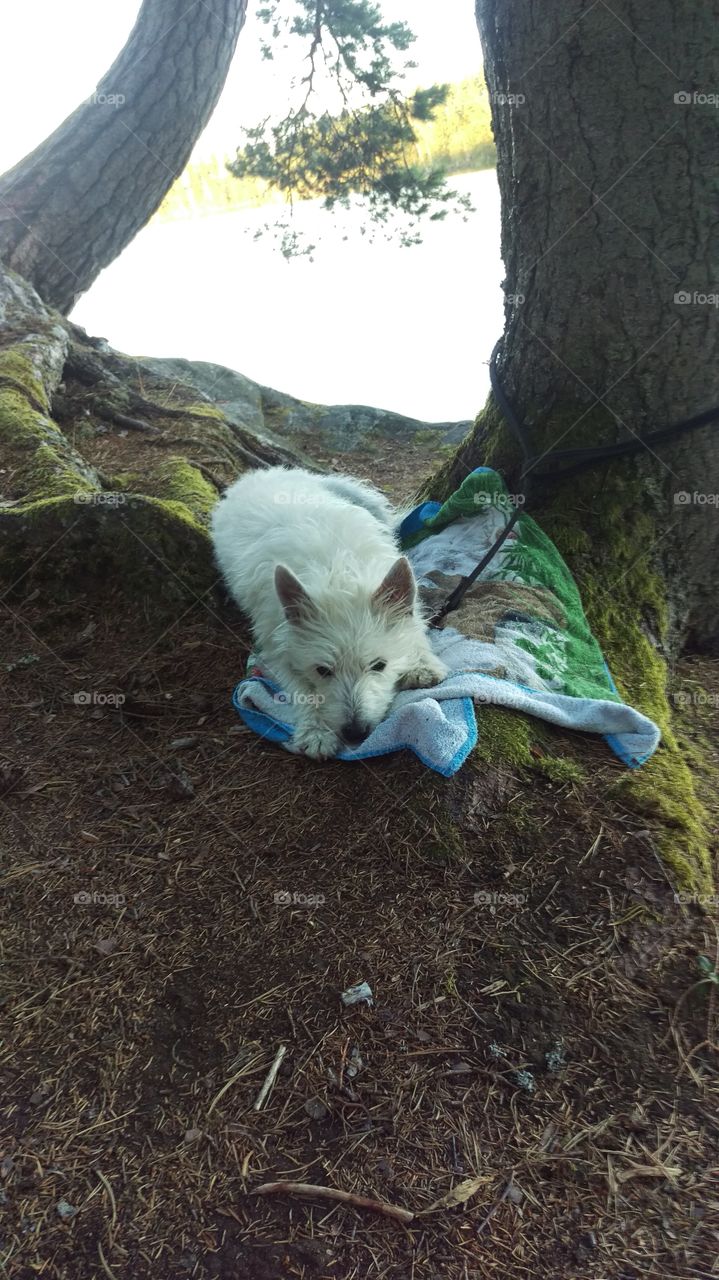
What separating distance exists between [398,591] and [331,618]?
40cm

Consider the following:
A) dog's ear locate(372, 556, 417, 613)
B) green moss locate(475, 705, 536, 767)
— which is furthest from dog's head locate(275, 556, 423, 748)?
green moss locate(475, 705, 536, 767)

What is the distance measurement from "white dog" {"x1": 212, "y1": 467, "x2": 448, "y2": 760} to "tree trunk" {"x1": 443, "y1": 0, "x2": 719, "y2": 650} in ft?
3.99

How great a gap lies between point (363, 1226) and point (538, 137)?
5.19 metres

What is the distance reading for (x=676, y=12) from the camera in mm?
3801

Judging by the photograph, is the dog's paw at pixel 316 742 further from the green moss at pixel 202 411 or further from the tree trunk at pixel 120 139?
the tree trunk at pixel 120 139

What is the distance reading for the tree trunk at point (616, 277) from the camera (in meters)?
3.95

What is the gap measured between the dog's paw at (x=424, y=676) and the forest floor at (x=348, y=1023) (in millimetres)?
682

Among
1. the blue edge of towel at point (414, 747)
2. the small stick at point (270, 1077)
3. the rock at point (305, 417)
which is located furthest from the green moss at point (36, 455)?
the rock at point (305, 417)

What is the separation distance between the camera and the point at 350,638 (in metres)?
4.00

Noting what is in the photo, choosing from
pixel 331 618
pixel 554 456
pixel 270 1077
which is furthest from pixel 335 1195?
pixel 554 456

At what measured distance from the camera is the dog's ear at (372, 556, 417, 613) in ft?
13.1

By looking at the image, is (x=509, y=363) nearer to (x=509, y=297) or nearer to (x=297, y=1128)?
(x=509, y=297)

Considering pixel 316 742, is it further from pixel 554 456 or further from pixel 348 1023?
pixel 554 456

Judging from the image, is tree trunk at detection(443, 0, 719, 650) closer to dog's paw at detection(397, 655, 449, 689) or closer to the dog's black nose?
dog's paw at detection(397, 655, 449, 689)
